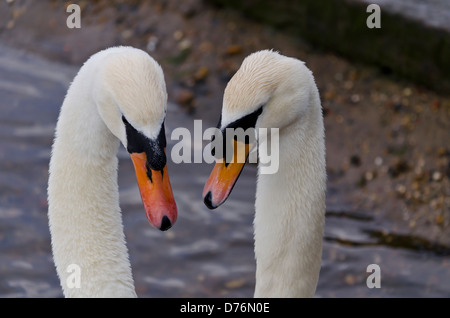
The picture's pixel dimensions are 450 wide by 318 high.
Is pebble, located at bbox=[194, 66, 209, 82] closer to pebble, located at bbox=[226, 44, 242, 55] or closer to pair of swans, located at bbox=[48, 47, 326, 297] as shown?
pebble, located at bbox=[226, 44, 242, 55]

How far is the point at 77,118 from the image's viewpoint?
13.9 feet

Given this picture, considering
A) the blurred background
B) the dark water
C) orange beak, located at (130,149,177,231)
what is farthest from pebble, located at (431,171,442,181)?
orange beak, located at (130,149,177,231)

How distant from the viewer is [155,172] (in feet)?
13.1

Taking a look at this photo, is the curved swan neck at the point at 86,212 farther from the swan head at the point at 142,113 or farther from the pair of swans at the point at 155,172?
the swan head at the point at 142,113

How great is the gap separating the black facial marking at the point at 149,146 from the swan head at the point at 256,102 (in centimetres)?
29

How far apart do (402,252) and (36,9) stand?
5.07m

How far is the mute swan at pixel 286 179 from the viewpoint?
4.11 m

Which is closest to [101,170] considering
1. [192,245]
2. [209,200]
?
[209,200]

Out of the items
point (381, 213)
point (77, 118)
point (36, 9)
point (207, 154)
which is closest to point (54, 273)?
point (207, 154)

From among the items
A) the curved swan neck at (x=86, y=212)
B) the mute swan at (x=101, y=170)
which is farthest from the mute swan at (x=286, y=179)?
the curved swan neck at (x=86, y=212)

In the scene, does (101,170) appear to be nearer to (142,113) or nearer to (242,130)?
(142,113)

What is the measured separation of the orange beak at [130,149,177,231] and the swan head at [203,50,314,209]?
0.19 m

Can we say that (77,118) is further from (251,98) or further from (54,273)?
(54,273)

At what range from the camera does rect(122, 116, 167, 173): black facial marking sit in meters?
3.89
